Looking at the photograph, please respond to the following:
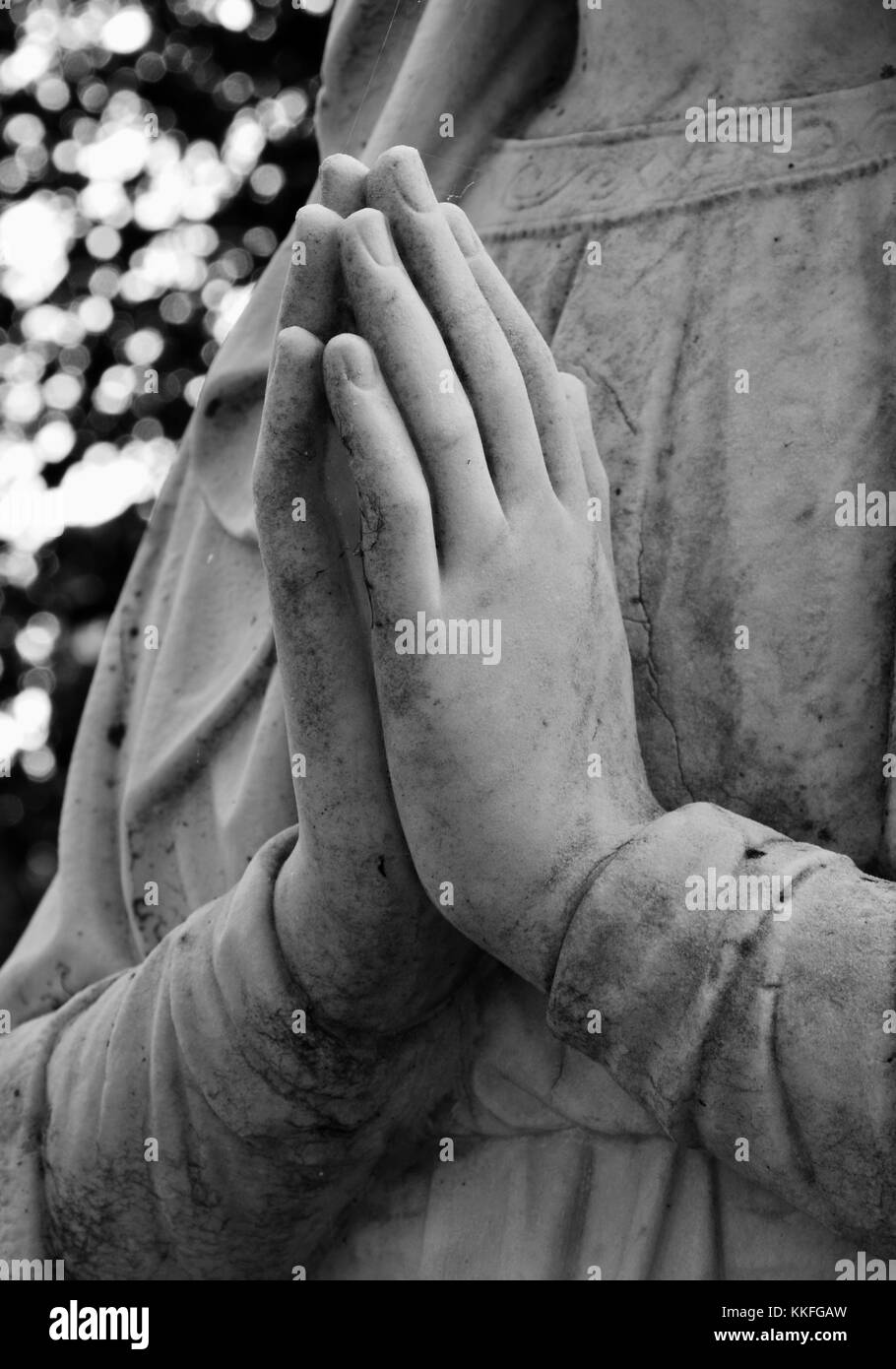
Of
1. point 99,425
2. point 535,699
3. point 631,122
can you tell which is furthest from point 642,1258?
point 99,425

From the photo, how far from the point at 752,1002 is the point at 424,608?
0.53m

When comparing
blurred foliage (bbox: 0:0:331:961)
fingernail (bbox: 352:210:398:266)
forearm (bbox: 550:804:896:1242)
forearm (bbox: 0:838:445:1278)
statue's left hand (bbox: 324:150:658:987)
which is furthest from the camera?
blurred foliage (bbox: 0:0:331:961)

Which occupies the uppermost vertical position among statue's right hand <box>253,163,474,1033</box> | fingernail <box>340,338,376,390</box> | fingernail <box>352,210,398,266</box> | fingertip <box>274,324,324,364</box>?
fingernail <box>352,210,398,266</box>

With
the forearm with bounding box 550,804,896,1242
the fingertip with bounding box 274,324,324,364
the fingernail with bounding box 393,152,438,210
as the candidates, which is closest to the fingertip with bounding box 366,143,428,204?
the fingernail with bounding box 393,152,438,210

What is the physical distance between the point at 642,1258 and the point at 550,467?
89 cm

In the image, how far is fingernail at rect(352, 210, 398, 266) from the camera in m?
2.32

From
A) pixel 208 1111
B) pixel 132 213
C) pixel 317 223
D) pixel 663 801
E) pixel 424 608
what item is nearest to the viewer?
pixel 424 608

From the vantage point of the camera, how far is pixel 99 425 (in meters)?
7.66

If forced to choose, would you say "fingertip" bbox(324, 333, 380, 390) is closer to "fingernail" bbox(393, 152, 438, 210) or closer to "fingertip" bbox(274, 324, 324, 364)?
"fingertip" bbox(274, 324, 324, 364)

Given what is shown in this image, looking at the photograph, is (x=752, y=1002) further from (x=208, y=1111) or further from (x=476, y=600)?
(x=208, y=1111)

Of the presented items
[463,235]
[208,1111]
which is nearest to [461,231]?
[463,235]

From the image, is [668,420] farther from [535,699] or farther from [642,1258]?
[642,1258]

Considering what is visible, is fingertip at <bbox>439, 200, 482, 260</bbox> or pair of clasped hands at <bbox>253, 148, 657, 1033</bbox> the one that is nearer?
pair of clasped hands at <bbox>253, 148, 657, 1033</bbox>

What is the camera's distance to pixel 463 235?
240 centimetres
